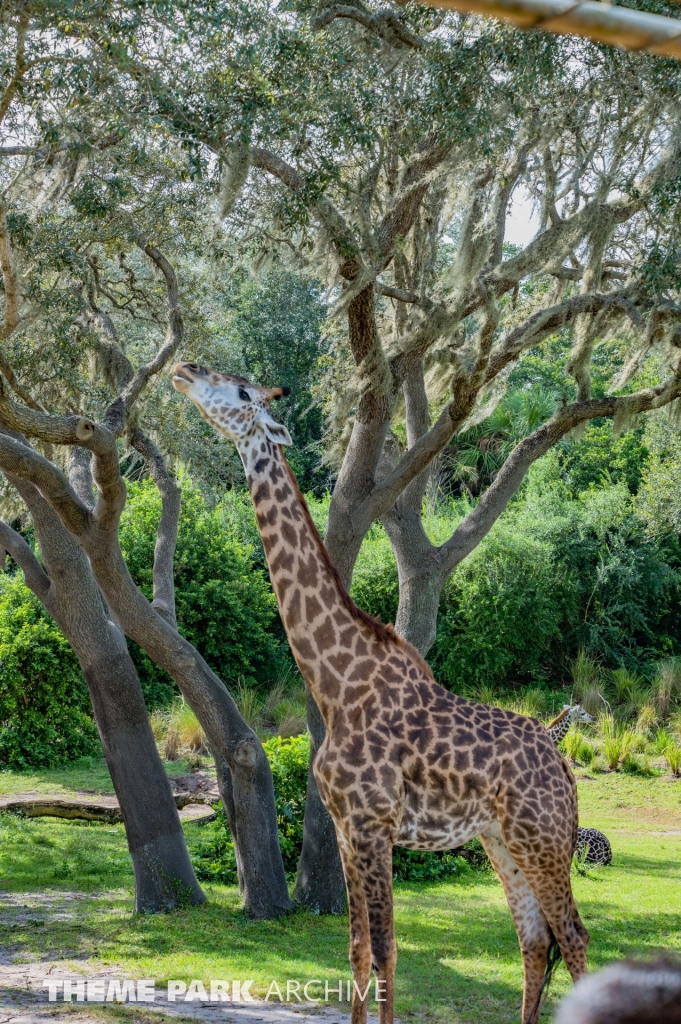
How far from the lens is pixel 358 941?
4688 mm

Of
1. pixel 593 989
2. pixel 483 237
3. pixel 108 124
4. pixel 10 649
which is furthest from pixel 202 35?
pixel 10 649

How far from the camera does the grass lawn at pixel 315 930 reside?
6.09m

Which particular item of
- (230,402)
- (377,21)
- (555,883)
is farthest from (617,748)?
(230,402)

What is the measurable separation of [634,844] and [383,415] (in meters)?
5.79

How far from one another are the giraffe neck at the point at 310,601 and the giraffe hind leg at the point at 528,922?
992 millimetres

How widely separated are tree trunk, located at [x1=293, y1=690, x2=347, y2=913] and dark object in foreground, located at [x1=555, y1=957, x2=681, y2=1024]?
6.75 m

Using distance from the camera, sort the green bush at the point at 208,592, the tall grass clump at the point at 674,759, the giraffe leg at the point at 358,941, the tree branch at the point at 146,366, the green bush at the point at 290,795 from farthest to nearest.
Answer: the green bush at the point at 208,592, the tall grass clump at the point at 674,759, the green bush at the point at 290,795, the tree branch at the point at 146,366, the giraffe leg at the point at 358,941

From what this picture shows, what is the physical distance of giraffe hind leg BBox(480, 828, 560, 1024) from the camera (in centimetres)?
499

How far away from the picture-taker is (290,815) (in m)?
8.77

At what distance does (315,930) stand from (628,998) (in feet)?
22.3

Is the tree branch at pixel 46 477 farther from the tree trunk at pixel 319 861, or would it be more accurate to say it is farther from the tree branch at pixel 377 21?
the tree branch at pixel 377 21

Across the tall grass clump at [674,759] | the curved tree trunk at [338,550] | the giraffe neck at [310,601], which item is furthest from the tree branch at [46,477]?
the tall grass clump at [674,759]

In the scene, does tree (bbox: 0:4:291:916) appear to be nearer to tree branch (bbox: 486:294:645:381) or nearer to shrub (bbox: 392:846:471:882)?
shrub (bbox: 392:846:471:882)

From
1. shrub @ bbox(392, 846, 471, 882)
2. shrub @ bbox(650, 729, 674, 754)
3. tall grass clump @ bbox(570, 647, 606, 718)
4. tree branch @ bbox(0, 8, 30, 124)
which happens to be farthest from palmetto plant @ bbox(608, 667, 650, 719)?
tree branch @ bbox(0, 8, 30, 124)
